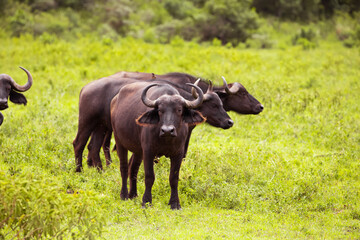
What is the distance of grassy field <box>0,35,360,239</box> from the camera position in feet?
15.9

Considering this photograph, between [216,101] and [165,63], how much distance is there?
32.6ft

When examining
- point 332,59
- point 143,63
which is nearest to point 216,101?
point 143,63

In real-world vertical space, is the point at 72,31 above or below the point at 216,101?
below

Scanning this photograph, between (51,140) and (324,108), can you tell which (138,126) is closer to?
(51,140)

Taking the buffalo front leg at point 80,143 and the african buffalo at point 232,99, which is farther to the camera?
the african buffalo at point 232,99

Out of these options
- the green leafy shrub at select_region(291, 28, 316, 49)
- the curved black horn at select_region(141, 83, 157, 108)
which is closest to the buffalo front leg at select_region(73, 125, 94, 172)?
the curved black horn at select_region(141, 83, 157, 108)

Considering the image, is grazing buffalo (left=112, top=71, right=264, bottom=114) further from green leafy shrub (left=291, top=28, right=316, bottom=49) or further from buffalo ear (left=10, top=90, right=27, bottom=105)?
green leafy shrub (left=291, top=28, right=316, bottom=49)

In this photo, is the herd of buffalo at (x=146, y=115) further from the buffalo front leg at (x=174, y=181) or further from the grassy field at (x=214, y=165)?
the grassy field at (x=214, y=165)

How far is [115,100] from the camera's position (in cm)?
779

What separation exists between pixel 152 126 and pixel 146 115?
178 mm

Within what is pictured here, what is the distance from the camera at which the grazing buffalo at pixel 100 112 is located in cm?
826

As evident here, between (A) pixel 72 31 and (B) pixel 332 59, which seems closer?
(B) pixel 332 59

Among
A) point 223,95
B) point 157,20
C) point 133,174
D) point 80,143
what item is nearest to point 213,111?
point 223,95

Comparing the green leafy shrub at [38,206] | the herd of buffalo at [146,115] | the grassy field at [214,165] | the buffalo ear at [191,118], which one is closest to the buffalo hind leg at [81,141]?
the herd of buffalo at [146,115]
